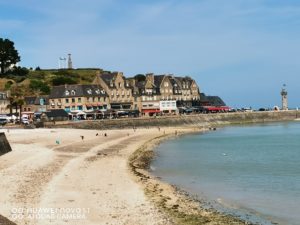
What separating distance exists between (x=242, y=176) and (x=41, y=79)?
106788 millimetres

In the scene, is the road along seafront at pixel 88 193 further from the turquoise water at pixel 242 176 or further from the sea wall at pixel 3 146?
the turquoise water at pixel 242 176

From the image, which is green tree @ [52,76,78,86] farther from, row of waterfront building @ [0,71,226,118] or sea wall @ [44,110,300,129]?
sea wall @ [44,110,300,129]

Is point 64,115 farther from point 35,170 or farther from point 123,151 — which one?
point 35,170

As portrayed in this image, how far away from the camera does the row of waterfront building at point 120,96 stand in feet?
351

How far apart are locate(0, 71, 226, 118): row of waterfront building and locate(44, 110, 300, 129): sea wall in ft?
42.3

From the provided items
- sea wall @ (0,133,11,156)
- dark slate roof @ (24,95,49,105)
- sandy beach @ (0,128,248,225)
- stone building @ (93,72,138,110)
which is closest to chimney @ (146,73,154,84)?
stone building @ (93,72,138,110)

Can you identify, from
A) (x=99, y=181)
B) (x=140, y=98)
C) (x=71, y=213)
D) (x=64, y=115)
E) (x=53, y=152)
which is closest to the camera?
(x=71, y=213)

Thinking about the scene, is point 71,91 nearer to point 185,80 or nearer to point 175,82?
point 175,82

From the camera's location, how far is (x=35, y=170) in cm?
2820

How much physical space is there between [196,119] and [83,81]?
4107 centimetres

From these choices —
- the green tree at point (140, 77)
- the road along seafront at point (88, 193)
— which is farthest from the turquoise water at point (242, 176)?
the green tree at point (140, 77)

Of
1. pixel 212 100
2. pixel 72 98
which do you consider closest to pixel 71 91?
pixel 72 98

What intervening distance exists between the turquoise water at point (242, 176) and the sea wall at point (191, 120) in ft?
112

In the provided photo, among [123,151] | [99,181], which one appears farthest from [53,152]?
[99,181]
